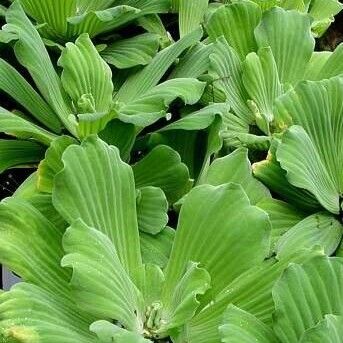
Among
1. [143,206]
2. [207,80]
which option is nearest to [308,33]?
[207,80]

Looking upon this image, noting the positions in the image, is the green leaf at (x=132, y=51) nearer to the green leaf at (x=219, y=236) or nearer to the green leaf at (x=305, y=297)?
the green leaf at (x=219, y=236)

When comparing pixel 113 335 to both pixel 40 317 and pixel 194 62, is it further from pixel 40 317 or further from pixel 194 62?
pixel 194 62

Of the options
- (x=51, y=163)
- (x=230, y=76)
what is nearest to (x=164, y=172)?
(x=51, y=163)

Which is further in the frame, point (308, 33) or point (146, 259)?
point (308, 33)

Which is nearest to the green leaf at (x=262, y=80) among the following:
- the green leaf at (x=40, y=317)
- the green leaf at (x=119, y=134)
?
the green leaf at (x=119, y=134)

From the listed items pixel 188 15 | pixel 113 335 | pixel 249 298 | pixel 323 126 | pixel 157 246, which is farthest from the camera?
pixel 188 15

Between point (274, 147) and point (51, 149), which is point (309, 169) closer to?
point (274, 147)
